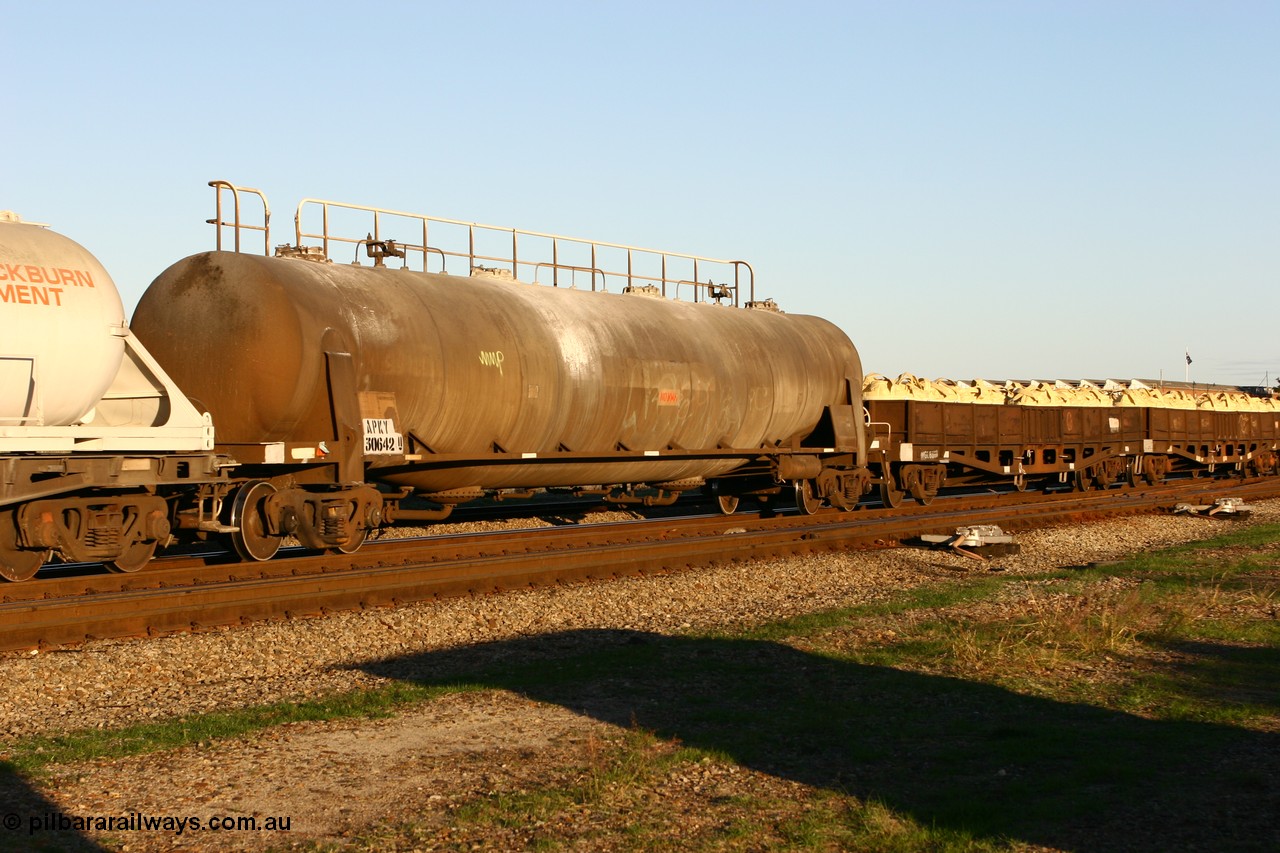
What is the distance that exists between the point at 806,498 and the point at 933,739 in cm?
1665

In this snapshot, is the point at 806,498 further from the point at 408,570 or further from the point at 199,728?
the point at 199,728

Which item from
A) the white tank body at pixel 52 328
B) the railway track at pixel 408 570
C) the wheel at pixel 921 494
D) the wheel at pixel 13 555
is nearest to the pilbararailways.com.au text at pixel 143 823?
the railway track at pixel 408 570

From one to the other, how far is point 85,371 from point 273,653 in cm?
403

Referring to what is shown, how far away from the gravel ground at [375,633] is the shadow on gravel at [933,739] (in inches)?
34.3

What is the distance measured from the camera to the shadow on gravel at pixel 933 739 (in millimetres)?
6109

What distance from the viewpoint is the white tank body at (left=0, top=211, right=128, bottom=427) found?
11867 mm

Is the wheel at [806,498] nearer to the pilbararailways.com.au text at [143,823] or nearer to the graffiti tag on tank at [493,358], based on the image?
the graffiti tag on tank at [493,358]

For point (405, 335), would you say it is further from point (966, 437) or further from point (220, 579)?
point (966, 437)

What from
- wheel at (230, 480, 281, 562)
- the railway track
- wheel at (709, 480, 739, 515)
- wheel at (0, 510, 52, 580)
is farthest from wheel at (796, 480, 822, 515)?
wheel at (0, 510, 52, 580)

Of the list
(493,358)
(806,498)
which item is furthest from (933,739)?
(806,498)

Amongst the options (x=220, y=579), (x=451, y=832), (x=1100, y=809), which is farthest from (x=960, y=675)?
(x=220, y=579)

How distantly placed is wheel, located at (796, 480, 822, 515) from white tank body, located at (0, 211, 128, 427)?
46.8 feet

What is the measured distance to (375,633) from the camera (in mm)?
11688

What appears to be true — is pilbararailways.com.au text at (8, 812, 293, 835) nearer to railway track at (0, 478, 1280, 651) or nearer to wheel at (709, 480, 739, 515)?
railway track at (0, 478, 1280, 651)
